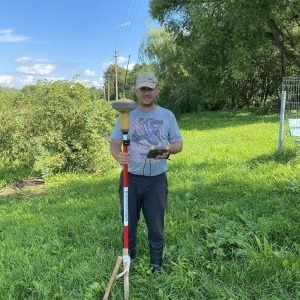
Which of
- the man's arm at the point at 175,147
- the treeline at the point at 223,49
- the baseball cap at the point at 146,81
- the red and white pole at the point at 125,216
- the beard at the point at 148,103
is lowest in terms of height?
the red and white pole at the point at 125,216

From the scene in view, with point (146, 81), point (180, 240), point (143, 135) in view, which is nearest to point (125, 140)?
point (143, 135)

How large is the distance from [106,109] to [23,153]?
7.47 feet

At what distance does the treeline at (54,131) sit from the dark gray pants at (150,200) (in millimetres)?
5189

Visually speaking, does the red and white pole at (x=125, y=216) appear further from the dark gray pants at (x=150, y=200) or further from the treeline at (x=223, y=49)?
the treeline at (x=223, y=49)

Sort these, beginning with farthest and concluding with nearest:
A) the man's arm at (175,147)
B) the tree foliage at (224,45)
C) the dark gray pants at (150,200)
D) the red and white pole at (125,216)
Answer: the tree foliage at (224,45), the dark gray pants at (150,200), the man's arm at (175,147), the red and white pole at (125,216)

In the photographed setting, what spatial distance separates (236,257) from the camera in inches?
132

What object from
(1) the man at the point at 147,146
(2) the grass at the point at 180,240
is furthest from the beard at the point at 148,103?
(2) the grass at the point at 180,240

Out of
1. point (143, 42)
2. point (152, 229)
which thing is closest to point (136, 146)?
point (152, 229)

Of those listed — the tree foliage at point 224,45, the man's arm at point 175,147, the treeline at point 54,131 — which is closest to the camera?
the man's arm at point 175,147

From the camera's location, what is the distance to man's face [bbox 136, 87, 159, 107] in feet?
9.35

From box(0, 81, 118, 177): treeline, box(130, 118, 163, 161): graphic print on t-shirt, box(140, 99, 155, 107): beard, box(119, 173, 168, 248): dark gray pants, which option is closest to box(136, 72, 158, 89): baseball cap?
box(140, 99, 155, 107): beard

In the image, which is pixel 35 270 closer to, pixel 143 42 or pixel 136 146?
pixel 136 146

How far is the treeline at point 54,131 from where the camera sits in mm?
7973

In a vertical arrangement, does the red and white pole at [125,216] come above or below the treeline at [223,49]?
below
